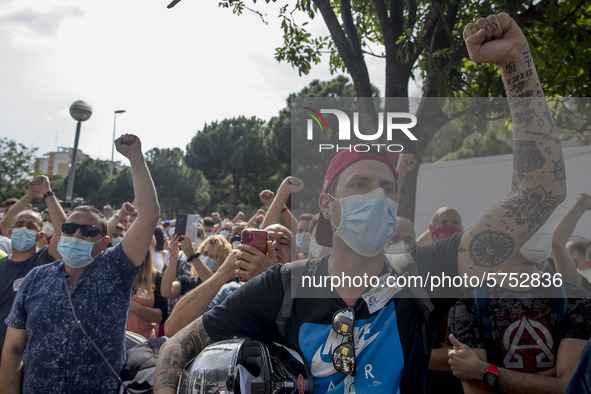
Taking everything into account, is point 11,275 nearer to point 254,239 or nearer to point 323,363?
point 254,239

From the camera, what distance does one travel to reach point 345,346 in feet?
5.44

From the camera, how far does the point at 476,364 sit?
2.40 metres

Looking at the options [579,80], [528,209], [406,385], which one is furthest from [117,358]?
[579,80]

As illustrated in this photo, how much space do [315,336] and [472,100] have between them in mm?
2896

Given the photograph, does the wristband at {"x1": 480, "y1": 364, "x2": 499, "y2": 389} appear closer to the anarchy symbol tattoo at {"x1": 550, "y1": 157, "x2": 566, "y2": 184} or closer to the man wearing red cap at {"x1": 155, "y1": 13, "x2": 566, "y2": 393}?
the man wearing red cap at {"x1": 155, "y1": 13, "x2": 566, "y2": 393}

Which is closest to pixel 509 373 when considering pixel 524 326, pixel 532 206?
pixel 524 326

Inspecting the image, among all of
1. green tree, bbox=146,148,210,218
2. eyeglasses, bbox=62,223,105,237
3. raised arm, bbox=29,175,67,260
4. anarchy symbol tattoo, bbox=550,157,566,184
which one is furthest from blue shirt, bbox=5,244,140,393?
green tree, bbox=146,148,210,218

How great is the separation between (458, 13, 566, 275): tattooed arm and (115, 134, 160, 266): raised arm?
211cm

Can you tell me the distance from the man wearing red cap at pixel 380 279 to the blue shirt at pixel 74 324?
1.26m

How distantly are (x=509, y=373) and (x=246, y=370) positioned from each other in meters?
1.63

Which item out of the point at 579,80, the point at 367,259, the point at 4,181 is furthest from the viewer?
the point at 4,181

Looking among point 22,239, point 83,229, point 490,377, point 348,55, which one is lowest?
point 490,377

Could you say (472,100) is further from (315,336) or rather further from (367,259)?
(315,336)

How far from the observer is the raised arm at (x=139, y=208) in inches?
119
